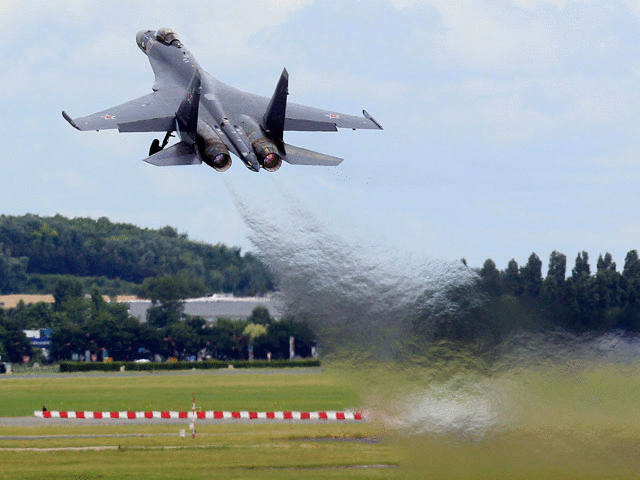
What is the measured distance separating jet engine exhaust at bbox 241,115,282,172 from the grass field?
23.4 ft

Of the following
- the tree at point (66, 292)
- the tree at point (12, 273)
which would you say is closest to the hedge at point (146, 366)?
the tree at point (66, 292)

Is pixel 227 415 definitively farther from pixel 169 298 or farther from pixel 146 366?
pixel 169 298

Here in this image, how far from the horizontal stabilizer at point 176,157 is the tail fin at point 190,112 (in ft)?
0.89

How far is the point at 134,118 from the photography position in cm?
4088

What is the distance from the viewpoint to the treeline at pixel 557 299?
31062 mm

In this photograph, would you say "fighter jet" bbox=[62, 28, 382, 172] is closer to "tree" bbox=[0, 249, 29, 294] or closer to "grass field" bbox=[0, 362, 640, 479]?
"grass field" bbox=[0, 362, 640, 479]

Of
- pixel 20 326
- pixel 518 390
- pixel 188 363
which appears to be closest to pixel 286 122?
pixel 518 390

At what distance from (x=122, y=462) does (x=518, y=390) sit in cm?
1433

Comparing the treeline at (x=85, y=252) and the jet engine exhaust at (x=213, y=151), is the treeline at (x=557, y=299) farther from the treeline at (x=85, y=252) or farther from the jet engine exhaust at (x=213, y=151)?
the treeline at (x=85, y=252)

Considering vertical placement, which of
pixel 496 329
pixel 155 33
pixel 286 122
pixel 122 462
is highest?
pixel 155 33

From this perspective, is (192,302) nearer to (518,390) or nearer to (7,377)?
(7,377)

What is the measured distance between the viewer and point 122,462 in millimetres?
39188

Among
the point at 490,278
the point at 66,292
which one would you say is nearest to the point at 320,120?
the point at 490,278

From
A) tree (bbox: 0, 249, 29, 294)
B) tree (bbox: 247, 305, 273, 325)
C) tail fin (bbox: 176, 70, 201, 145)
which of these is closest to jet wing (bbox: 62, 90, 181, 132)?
tail fin (bbox: 176, 70, 201, 145)
